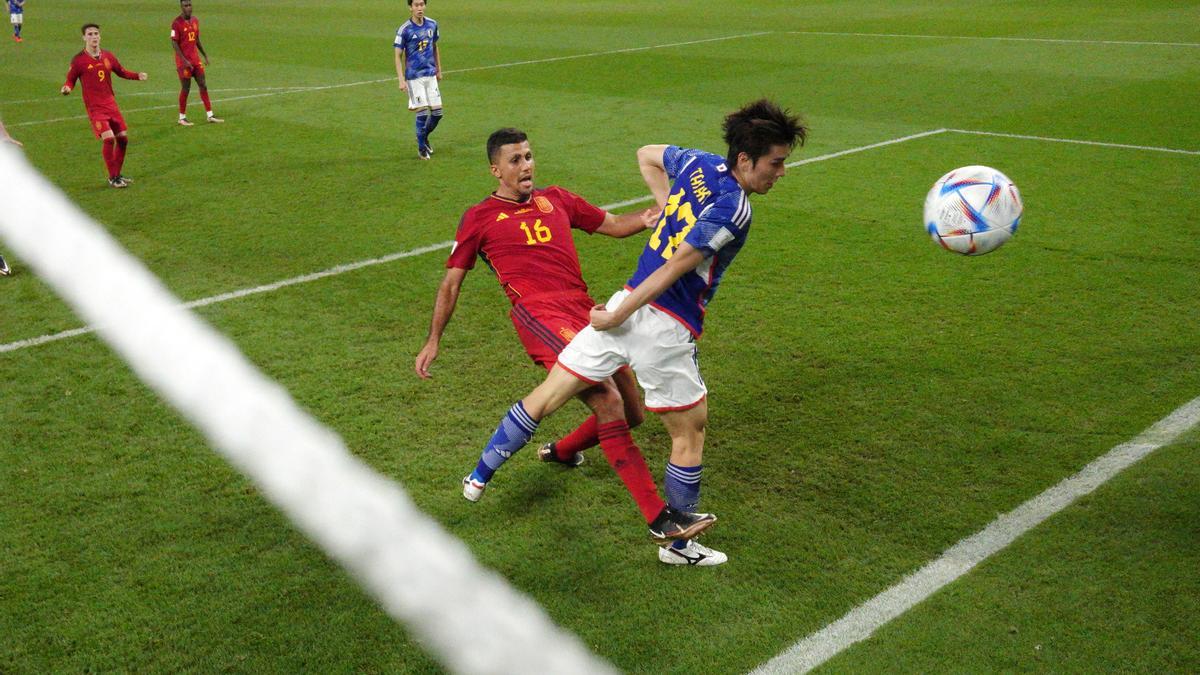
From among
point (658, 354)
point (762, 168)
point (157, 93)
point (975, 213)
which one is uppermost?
point (762, 168)

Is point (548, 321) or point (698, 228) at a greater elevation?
point (698, 228)

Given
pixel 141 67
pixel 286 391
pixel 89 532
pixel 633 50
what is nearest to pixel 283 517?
pixel 89 532

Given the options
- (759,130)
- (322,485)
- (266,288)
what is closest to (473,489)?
(322,485)

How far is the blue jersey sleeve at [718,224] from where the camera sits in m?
4.50

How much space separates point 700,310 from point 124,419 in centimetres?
395

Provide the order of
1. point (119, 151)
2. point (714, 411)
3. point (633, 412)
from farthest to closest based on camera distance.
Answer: point (119, 151)
point (714, 411)
point (633, 412)


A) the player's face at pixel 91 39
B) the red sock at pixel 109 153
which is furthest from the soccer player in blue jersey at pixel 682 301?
the player's face at pixel 91 39

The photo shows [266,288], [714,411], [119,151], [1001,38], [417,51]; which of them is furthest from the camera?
[1001,38]

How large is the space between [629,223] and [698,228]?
4.45ft

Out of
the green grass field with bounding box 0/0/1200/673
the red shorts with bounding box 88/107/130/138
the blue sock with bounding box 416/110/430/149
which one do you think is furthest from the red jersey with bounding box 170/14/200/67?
the blue sock with bounding box 416/110/430/149

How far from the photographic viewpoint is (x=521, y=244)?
5.78m

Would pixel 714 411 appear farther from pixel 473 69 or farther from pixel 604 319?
pixel 473 69

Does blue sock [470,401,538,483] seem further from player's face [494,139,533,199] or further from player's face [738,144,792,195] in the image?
player's face [738,144,792,195]

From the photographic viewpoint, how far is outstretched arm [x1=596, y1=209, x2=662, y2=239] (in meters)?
5.55
